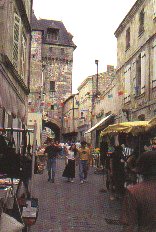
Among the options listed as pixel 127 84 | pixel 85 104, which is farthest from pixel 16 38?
pixel 85 104

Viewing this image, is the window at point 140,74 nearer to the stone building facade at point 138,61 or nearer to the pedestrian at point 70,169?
the stone building facade at point 138,61

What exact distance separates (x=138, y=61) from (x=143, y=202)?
1825cm

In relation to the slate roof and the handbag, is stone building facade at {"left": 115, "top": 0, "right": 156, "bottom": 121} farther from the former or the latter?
the slate roof

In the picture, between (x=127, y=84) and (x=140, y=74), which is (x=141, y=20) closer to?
(x=140, y=74)

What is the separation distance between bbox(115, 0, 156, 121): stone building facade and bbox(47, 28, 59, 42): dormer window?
93.3 feet

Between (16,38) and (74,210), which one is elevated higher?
(16,38)

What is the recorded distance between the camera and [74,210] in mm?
8555

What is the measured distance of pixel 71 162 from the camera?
15617 millimetres

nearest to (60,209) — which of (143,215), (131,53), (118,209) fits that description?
(118,209)

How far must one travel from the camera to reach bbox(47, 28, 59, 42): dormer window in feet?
171

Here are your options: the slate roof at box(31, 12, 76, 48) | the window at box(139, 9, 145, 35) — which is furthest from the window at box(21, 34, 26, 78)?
the slate roof at box(31, 12, 76, 48)

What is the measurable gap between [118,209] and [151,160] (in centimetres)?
643

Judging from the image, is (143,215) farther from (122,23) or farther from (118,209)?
(122,23)

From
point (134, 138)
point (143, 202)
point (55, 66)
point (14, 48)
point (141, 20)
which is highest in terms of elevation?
point (55, 66)
